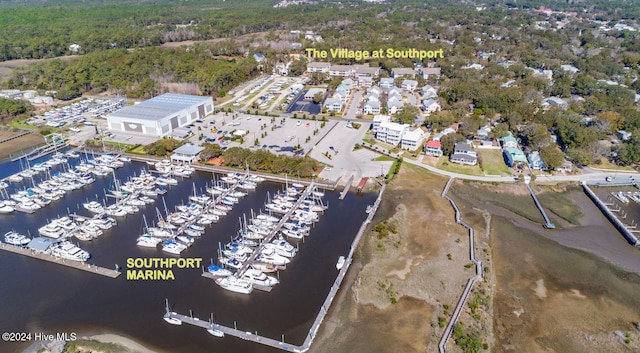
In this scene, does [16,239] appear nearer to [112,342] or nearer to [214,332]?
[112,342]

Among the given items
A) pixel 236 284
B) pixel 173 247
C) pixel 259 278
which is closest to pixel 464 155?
pixel 259 278

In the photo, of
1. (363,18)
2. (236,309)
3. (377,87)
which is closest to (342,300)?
(236,309)

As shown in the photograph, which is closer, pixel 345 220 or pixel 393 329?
pixel 393 329

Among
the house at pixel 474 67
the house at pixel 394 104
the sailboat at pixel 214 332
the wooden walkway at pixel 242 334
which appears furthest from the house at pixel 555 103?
the sailboat at pixel 214 332

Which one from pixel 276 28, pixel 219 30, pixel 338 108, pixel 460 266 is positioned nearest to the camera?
pixel 460 266

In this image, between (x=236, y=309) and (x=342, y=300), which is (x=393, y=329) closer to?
(x=342, y=300)

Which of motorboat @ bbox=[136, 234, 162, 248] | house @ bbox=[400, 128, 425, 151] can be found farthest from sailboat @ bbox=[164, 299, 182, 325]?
house @ bbox=[400, 128, 425, 151]
